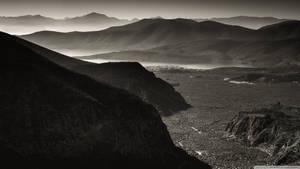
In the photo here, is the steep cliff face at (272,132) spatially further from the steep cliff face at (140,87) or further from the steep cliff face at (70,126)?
the steep cliff face at (140,87)

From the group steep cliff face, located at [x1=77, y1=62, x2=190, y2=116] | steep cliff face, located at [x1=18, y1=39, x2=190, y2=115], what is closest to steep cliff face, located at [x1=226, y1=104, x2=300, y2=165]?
steep cliff face, located at [x1=77, y1=62, x2=190, y2=116]

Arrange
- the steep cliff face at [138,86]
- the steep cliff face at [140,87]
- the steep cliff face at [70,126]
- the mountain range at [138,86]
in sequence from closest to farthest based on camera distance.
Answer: the steep cliff face at [70,126] → the steep cliff face at [140,87] → the steep cliff face at [138,86] → the mountain range at [138,86]

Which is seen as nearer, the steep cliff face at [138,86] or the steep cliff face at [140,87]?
the steep cliff face at [140,87]

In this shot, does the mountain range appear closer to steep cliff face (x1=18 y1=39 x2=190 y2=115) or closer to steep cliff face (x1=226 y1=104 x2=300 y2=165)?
steep cliff face (x1=18 y1=39 x2=190 y2=115)

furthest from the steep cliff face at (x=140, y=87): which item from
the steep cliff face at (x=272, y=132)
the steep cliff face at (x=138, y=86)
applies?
the steep cliff face at (x=272, y=132)

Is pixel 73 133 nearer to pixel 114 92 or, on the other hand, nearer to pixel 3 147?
pixel 3 147

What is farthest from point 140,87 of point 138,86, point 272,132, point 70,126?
point 70,126

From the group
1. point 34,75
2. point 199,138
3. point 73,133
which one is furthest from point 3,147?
point 199,138
